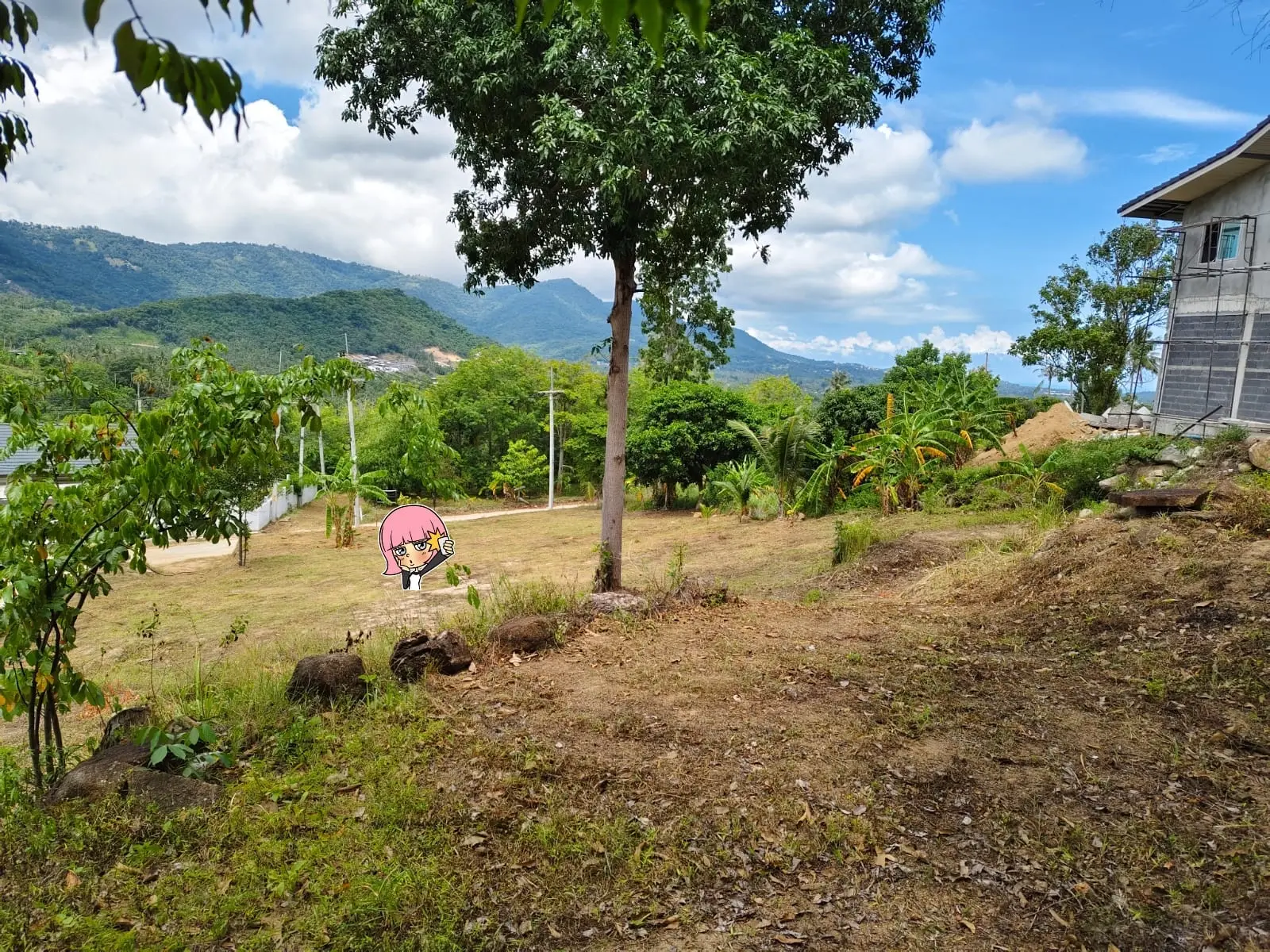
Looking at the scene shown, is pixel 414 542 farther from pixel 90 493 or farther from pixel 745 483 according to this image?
pixel 745 483

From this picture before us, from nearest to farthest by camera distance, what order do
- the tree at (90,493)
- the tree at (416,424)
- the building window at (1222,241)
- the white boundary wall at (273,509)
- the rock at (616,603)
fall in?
the tree at (90,493) → the tree at (416,424) → the rock at (616,603) → the building window at (1222,241) → the white boundary wall at (273,509)

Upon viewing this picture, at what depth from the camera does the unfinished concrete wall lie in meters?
14.8

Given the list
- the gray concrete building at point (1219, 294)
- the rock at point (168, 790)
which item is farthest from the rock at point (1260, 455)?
the rock at point (168, 790)

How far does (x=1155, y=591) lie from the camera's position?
20.0 ft

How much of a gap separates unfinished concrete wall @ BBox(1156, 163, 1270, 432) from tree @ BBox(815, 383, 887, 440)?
6.48 m

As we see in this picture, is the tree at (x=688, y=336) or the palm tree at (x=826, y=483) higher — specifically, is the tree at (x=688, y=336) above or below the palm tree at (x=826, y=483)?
above

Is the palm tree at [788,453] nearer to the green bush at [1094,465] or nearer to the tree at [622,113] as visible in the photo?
the green bush at [1094,465]

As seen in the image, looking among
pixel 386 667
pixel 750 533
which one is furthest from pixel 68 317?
pixel 386 667

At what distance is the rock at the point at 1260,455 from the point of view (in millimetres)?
9898

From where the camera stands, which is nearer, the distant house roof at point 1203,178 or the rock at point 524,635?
the rock at point 524,635

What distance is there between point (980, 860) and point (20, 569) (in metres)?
4.08

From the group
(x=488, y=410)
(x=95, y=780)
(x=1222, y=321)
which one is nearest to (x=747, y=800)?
(x=95, y=780)

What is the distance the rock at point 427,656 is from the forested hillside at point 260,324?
7361cm

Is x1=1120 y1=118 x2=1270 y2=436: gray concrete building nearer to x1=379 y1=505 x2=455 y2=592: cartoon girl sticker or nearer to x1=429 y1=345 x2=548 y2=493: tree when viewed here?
x1=379 y1=505 x2=455 y2=592: cartoon girl sticker
